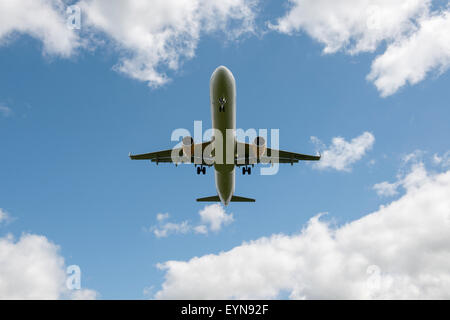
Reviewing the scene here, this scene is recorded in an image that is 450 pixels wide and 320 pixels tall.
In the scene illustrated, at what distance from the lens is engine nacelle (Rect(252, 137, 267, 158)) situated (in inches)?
1594

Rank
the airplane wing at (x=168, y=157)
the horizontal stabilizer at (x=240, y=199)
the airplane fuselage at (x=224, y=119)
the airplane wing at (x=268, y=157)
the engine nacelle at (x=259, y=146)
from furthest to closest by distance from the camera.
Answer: the horizontal stabilizer at (x=240, y=199)
the airplane wing at (x=168, y=157)
the airplane wing at (x=268, y=157)
the engine nacelle at (x=259, y=146)
the airplane fuselage at (x=224, y=119)

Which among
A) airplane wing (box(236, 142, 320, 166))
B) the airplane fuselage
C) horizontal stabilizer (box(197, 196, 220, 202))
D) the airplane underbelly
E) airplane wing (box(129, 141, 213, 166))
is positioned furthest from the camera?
horizontal stabilizer (box(197, 196, 220, 202))

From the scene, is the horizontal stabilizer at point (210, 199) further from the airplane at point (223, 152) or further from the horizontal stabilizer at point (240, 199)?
the horizontal stabilizer at point (240, 199)

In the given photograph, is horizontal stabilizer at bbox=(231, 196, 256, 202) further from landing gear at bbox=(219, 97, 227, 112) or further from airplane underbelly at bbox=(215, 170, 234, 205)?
landing gear at bbox=(219, 97, 227, 112)

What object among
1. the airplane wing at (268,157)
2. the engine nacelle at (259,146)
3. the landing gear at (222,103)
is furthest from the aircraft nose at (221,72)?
the airplane wing at (268,157)

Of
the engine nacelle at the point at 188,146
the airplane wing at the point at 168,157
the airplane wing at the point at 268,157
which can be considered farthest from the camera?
the airplane wing at the point at 168,157

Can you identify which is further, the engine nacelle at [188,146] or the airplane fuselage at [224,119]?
the engine nacelle at [188,146]

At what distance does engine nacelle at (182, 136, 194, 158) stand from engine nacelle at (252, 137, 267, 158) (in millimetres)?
7106

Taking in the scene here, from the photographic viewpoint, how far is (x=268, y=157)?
Result: 44906 millimetres

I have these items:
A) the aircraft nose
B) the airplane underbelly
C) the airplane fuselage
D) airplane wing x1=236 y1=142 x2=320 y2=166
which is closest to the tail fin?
the airplane underbelly

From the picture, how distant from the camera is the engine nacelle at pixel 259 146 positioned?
133 feet

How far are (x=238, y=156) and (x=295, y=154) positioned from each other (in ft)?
25.6

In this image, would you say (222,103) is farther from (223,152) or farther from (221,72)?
(223,152)
